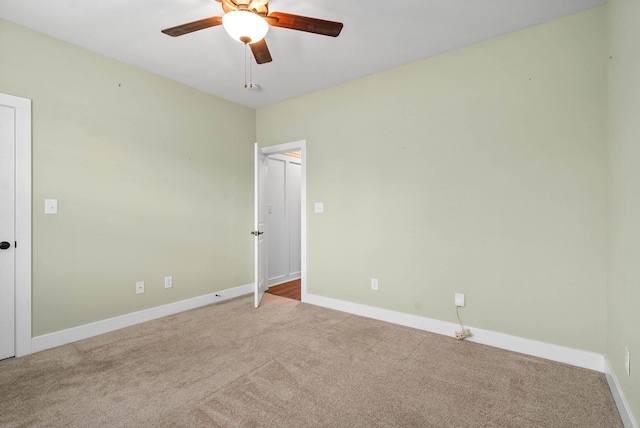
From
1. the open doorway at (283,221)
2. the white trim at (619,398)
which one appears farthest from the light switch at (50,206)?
the white trim at (619,398)

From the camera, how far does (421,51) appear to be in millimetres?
2869

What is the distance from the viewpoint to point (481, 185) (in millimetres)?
2711

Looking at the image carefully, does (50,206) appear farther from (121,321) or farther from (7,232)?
(121,321)

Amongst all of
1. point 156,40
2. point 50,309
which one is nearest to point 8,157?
point 50,309

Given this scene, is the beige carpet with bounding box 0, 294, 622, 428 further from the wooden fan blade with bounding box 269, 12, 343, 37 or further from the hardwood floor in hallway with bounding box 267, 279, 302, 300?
the wooden fan blade with bounding box 269, 12, 343, 37

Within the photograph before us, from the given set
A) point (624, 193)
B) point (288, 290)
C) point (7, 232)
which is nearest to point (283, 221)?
point (288, 290)

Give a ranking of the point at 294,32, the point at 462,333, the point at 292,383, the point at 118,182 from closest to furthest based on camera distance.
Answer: the point at 292,383 → the point at 294,32 → the point at 462,333 → the point at 118,182

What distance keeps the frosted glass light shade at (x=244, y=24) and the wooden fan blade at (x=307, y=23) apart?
143mm

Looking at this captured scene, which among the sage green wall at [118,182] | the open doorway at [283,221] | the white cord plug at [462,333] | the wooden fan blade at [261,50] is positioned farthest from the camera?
the open doorway at [283,221]

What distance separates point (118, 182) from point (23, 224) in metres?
0.81

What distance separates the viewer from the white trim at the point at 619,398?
5.17ft

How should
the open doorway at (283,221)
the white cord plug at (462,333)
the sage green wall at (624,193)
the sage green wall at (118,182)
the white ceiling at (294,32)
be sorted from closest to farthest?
the sage green wall at (624,193)
the white ceiling at (294,32)
the sage green wall at (118,182)
the white cord plug at (462,333)
the open doorway at (283,221)

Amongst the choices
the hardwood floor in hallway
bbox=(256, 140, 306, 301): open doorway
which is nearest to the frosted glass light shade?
bbox=(256, 140, 306, 301): open doorway

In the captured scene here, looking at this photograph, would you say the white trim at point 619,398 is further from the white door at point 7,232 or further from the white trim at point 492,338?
the white door at point 7,232
